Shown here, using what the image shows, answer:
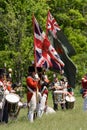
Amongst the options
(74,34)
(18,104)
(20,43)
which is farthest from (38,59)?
(74,34)

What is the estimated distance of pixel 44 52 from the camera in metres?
16.5

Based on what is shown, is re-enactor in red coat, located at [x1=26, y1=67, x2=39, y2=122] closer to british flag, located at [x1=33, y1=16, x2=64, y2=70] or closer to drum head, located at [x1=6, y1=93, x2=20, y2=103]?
drum head, located at [x1=6, y1=93, x2=20, y2=103]

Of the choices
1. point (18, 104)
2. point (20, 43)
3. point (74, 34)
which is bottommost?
point (74, 34)

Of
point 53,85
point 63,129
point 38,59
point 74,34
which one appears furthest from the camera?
point 74,34

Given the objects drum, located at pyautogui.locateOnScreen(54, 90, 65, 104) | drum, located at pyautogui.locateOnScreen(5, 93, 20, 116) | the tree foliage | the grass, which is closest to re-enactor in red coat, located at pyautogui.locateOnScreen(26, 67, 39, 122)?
the grass

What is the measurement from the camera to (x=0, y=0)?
41281 mm

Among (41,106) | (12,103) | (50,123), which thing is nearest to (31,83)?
(12,103)

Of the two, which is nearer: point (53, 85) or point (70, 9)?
point (53, 85)

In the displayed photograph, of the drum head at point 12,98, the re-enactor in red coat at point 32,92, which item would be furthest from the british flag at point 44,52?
the drum head at point 12,98

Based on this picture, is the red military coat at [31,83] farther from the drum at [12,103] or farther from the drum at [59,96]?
the drum at [59,96]

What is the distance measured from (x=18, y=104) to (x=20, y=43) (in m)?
23.5

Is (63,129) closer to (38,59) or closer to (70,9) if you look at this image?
(38,59)

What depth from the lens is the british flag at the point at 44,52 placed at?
16.2 meters

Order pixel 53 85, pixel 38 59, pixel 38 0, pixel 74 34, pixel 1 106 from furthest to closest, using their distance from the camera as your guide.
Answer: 1. pixel 74 34
2. pixel 38 0
3. pixel 53 85
4. pixel 38 59
5. pixel 1 106
